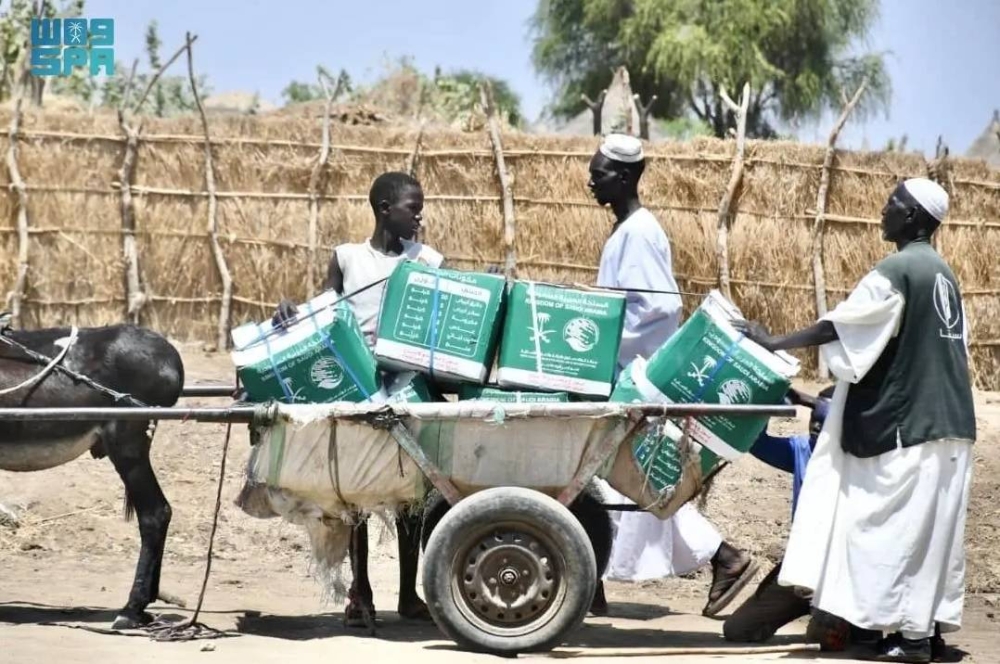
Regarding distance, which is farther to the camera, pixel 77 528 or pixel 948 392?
pixel 77 528

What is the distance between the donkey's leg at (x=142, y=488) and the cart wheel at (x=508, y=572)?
130cm

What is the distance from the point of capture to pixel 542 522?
5629 mm

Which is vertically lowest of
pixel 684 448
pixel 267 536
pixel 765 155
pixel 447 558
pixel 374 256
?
pixel 267 536

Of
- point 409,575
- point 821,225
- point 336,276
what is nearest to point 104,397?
point 336,276

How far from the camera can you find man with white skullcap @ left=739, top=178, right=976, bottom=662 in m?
5.70

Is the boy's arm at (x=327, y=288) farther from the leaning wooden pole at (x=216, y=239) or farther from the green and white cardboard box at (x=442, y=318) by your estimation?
the leaning wooden pole at (x=216, y=239)

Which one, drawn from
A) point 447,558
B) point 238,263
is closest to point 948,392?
point 447,558

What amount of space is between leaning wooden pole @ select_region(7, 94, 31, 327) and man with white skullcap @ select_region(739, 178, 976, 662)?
9.95 metres

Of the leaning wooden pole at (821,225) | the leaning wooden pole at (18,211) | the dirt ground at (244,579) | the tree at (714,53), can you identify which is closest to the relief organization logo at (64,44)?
the leaning wooden pole at (18,211)

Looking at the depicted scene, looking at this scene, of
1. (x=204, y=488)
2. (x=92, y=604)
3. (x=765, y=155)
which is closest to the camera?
(x=92, y=604)

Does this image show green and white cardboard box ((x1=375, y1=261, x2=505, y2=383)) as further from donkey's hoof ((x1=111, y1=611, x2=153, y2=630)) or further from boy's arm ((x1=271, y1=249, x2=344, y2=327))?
donkey's hoof ((x1=111, y1=611, x2=153, y2=630))

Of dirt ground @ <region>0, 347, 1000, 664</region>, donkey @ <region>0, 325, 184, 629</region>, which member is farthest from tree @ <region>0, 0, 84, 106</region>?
donkey @ <region>0, 325, 184, 629</region>

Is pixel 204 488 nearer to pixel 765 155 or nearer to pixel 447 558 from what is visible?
pixel 447 558

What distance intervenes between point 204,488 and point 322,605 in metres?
2.80
